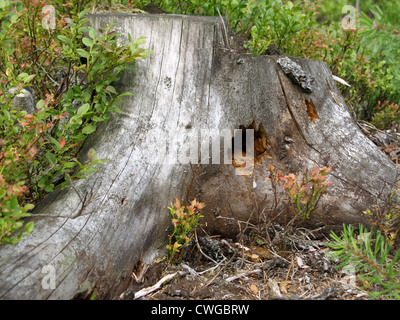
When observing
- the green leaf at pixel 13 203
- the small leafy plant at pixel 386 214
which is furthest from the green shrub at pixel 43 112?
the small leafy plant at pixel 386 214

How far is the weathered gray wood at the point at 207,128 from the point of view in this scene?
2637mm

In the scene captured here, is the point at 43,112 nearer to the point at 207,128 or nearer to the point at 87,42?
the point at 87,42

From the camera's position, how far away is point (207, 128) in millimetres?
2887

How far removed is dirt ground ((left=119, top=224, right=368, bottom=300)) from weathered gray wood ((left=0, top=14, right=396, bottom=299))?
16cm

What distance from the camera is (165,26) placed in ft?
9.68

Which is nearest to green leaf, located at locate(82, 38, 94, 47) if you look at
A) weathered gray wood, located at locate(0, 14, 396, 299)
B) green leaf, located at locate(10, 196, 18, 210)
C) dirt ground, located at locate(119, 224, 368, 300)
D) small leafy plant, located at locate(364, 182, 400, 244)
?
weathered gray wood, located at locate(0, 14, 396, 299)

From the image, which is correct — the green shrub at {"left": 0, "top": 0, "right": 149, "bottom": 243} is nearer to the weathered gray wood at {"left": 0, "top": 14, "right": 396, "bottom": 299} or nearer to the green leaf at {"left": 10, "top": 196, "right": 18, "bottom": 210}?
the green leaf at {"left": 10, "top": 196, "right": 18, "bottom": 210}

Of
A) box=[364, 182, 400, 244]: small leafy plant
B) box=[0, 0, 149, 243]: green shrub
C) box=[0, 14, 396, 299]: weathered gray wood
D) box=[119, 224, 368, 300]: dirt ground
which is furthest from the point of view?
box=[0, 14, 396, 299]: weathered gray wood

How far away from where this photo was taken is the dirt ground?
7.63ft

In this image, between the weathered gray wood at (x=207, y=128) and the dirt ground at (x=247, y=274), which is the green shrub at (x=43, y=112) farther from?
the dirt ground at (x=247, y=274)

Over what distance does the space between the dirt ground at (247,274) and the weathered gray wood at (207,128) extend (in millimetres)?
163

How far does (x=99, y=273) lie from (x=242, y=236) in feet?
3.43

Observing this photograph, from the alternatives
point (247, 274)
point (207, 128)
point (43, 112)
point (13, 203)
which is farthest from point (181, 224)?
point (43, 112)
